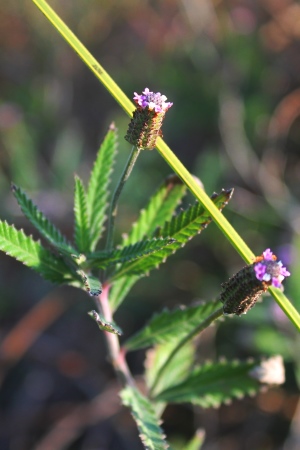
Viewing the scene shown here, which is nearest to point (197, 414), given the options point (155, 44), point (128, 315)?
point (128, 315)

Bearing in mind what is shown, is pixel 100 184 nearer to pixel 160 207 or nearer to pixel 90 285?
pixel 160 207

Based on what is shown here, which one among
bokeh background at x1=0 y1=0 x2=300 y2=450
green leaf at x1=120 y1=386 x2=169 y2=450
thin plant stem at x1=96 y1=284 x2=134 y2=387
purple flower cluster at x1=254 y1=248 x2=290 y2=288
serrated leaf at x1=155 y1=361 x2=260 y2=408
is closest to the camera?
purple flower cluster at x1=254 y1=248 x2=290 y2=288

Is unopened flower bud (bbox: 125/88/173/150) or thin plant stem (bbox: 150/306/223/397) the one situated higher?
unopened flower bud (bbox: 125/88/173/150)

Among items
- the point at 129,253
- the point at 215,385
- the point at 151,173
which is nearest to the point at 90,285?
the point at 129,253

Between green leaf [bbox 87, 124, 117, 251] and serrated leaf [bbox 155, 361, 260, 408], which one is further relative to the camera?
serrated leaf [bbox 155, 361, 260, 408]

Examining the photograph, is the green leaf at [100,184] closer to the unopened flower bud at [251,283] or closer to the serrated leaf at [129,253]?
the serrated leaf at [129,253]

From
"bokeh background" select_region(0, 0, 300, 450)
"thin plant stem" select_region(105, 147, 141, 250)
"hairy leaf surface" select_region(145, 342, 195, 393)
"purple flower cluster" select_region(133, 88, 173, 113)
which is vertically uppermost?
"bokeh background" select_region(0, 0, 300, 450)

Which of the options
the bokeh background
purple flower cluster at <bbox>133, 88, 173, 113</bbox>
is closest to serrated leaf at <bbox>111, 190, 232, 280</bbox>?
purple flower cluster at <bbox>133, 88, 173, 113</bbox>

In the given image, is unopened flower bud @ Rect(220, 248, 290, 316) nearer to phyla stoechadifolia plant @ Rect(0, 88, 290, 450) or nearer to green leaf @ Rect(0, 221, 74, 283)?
phyla stoechadifolia plant @ Rect(0, 88, 290, 450)

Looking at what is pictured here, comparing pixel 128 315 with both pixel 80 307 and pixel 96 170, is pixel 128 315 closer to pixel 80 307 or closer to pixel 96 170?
pixel 80 307

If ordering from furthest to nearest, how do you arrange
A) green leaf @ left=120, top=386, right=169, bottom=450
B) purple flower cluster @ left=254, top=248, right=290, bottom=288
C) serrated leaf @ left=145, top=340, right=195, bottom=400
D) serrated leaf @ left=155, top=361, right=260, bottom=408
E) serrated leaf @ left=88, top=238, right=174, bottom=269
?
serrated leaf @ left=145, top=340, right=195, bottom=400, serrated leaf @ left=155, top=361, right=260, bottom=408, green leaf @ left=120, top=386, right=169, bottom=450, serrated leaf @ left=88, top=238, right=174, bottom=269, purple flower cluster @ left=254, top=248, right=290, bottom=288
